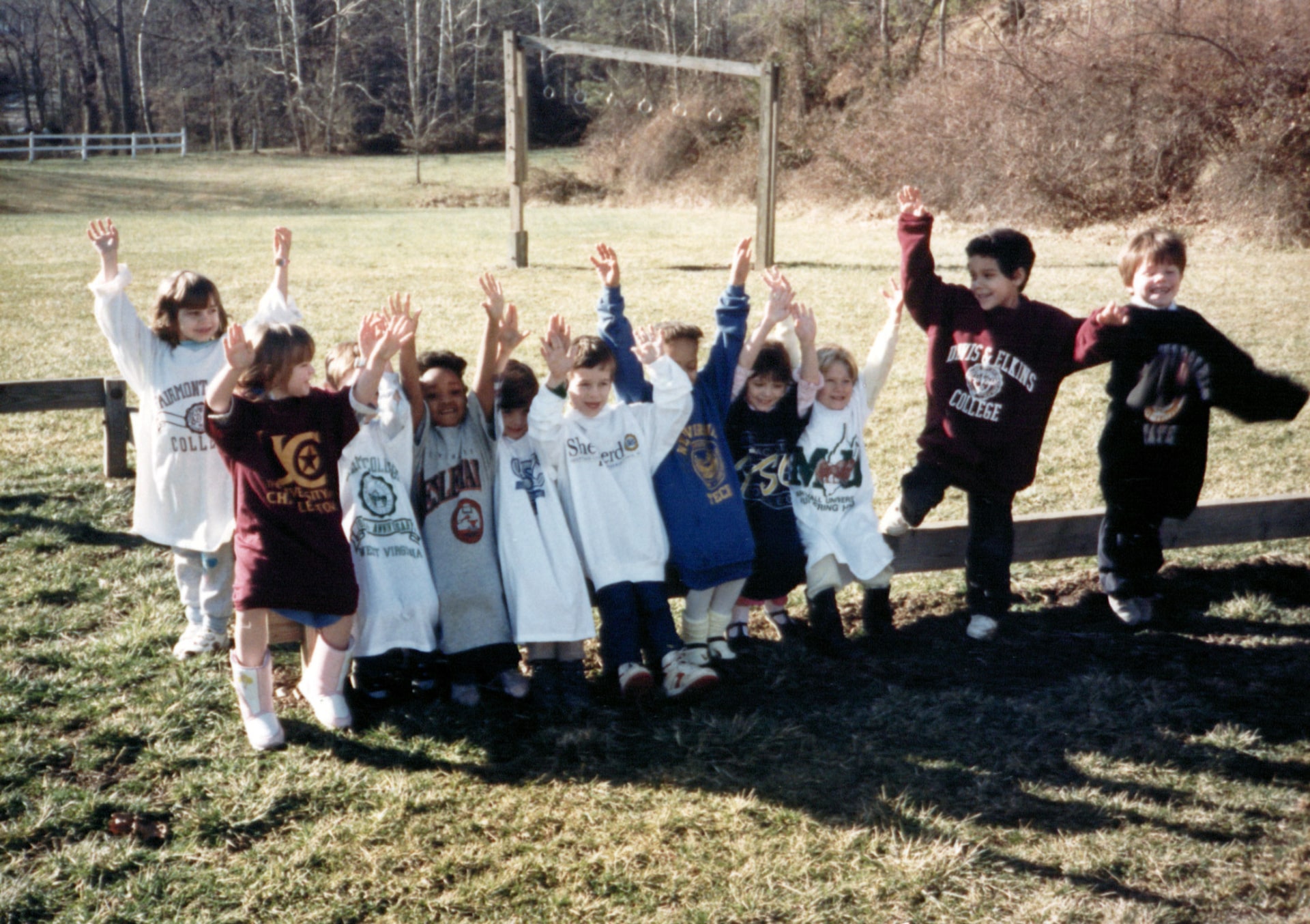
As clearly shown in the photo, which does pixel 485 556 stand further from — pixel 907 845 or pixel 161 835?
pixel 907 845

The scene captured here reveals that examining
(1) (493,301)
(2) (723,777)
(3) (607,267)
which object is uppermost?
(3) (607,267)

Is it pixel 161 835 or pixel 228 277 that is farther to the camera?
pixel 228 277

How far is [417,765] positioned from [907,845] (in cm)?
151

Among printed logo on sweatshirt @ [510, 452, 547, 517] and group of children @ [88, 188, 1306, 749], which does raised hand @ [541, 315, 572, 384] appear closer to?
group of children @ [88, 188, 1306, 749]

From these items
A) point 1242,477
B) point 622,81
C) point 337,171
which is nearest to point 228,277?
point 1242,477

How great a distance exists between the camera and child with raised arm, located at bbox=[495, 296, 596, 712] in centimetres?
395

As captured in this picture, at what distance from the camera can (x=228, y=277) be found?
16.5m

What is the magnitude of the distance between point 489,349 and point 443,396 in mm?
232

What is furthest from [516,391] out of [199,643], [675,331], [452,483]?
[199,643]

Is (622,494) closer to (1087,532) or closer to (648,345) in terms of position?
(648,345)

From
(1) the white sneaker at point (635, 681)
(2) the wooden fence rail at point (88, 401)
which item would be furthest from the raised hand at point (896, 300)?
(2) the wooden fence rail at point (88, 401)

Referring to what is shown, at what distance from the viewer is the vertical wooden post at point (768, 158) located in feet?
52.1

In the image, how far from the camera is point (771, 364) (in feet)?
14.3

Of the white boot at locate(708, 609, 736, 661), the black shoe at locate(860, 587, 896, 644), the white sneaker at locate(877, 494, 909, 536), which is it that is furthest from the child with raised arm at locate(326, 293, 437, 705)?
the white sneaker at locate(877, 494, 909, 536)
